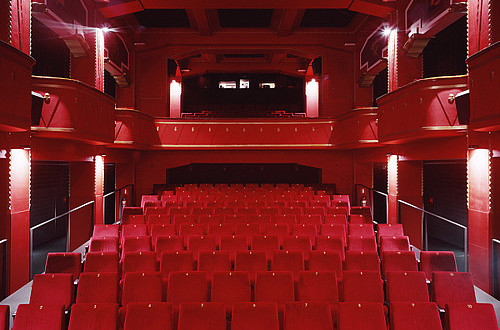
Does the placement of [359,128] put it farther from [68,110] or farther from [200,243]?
[68,110]

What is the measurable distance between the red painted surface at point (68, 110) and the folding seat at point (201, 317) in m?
5.41

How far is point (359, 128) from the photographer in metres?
11.3

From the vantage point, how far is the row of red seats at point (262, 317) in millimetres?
3281

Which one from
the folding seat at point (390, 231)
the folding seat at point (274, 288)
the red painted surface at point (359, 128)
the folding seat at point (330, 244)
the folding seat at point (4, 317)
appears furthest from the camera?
the red painted surface at point (359, 128)

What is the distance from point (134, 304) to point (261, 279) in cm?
141

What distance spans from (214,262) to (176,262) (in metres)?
0.53

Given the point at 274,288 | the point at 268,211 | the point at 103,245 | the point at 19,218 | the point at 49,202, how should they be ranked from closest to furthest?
1. the point at 274,288
2. the point at 103,245
3. the point at 19,218
4. the point at 268,211
5. the point at 49,202

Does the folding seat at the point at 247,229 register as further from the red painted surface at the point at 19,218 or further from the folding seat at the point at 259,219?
the red painted surface at the point at 19,218

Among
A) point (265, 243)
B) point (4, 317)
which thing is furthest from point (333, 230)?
point (4, 317)

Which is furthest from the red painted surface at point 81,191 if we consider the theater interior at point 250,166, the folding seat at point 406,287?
the folding seat at point 406,287

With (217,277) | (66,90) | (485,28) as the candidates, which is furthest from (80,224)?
(485,28)

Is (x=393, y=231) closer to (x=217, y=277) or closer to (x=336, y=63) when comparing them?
(x=217, y=277)

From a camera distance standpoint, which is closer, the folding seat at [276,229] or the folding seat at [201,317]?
the folding seat at [201,317]

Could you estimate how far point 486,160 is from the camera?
6.06m
